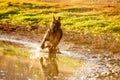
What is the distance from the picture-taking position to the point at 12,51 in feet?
58.4

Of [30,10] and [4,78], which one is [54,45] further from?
[30,10]

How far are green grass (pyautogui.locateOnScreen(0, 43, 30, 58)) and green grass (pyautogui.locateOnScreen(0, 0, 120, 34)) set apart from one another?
601 cm

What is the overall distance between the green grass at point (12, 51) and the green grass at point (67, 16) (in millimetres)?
6011

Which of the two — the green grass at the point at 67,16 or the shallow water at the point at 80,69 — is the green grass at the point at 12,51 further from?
the green grass at the point at 67,16

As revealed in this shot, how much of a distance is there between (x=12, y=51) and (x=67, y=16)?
1037cm

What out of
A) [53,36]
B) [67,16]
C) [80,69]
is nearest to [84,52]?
[53,36]

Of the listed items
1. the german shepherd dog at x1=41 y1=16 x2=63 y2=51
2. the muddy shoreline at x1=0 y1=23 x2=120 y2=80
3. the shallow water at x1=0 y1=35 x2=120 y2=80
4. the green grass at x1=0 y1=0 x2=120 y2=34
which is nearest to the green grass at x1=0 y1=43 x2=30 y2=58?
the shallow water at x1=0 y1=35 x2=120 y2=80

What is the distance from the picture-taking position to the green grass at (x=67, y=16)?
24495mm

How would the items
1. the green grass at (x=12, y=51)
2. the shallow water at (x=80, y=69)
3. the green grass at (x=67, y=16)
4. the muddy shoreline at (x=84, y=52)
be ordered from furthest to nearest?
the green grass at (x=67, y=16), the green grass at (x=12, y=51), the muddy shoreline at (x=84, y=52), the shallow water at (x=80, y=69)

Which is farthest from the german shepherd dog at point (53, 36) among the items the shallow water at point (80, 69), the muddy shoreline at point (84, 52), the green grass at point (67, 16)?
the green grass at point (67, 16)

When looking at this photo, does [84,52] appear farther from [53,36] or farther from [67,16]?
[67,16]

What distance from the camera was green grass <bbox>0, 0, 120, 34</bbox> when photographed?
24495 mm

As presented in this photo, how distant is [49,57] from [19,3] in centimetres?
1932

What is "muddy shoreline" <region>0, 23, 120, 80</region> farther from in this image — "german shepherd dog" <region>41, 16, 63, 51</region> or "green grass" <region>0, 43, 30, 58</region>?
"green grass" <region>0, 43, 30, 58</region>
